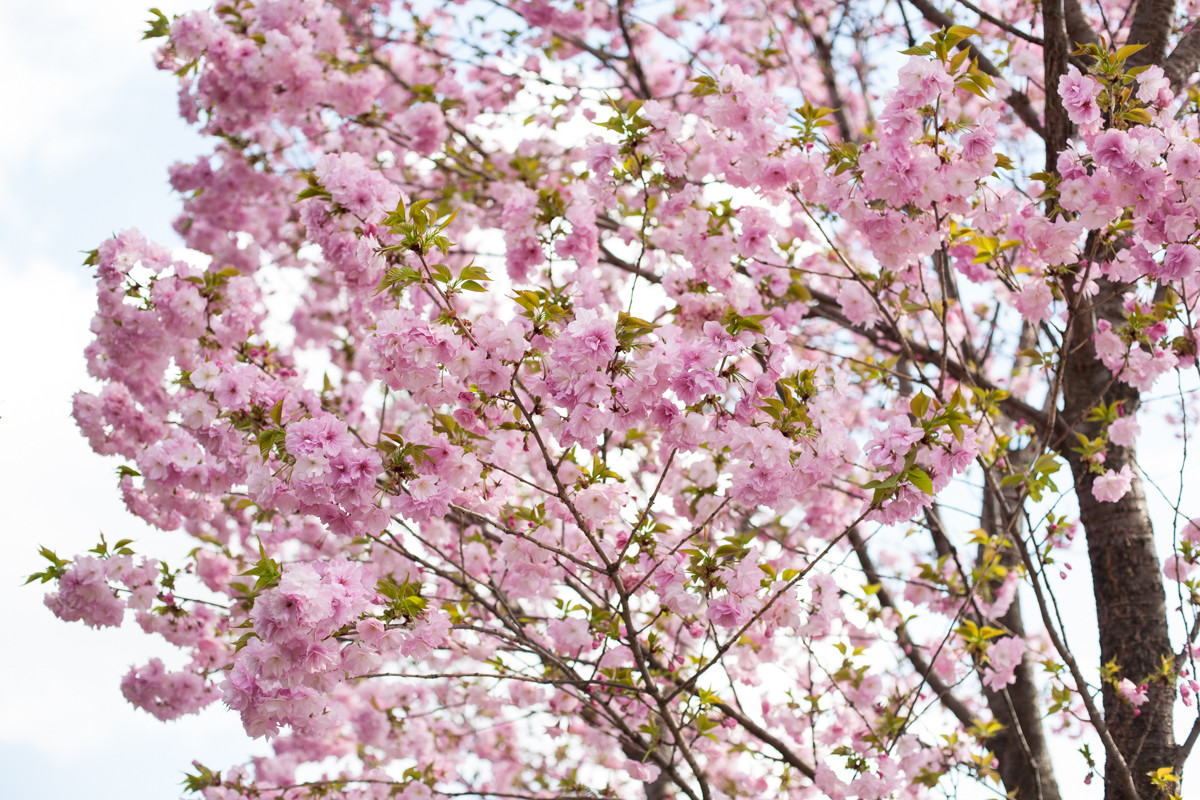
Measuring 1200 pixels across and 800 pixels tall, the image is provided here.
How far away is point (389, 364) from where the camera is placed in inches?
94.3

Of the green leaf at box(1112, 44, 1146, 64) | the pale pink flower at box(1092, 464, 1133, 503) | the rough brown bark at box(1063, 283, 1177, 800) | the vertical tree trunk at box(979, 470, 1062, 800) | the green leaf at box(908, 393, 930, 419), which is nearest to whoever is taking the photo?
the green leaf at box(908, 393, 930, 419)

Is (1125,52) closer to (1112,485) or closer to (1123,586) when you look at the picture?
(1112,485)

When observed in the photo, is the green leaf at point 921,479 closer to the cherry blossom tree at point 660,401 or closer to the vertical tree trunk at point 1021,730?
the cherry blossom tree at point 660,401

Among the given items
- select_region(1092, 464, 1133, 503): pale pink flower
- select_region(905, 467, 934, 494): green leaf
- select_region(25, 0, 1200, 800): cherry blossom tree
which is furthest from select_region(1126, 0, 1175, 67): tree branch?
select_region(905, 467, 934, 494): green leaf

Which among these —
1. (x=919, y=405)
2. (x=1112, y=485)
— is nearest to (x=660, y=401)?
(x=919, y=405)

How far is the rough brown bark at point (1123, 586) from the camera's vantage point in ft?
11.5

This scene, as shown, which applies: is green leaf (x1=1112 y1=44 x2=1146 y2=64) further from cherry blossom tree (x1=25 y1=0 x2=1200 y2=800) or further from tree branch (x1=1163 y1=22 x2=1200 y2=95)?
tree branch (x1=1163 y1=22 x2=1200 y2=95)

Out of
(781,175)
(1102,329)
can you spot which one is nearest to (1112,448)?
(1102,329)

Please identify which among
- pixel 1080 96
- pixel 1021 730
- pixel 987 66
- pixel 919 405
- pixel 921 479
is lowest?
pixel 921 479

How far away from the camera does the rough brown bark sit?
350 centimetres

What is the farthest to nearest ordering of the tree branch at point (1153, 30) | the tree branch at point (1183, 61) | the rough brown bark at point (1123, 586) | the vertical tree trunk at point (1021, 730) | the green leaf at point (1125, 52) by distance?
the vertical tree trunk at point (1021, 730) → the tree branch at point (1153, 30) → the tree branch at point (1183, 61) → the rough brown bark at point (1123, 586) → the green leaf at point (1125, 52)

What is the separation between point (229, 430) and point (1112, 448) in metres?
3.60

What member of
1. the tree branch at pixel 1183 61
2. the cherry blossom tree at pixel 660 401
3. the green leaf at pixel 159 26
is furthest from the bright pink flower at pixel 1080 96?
the green leaf at pixel 159 26

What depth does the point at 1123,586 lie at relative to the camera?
12.4 feet
